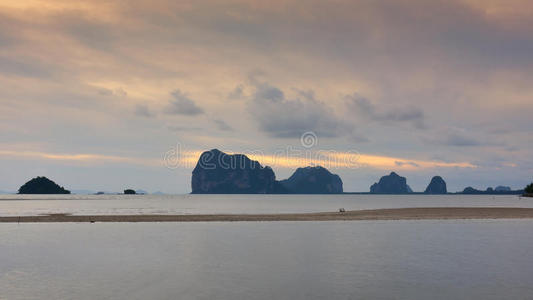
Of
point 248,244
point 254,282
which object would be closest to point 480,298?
point 254,282

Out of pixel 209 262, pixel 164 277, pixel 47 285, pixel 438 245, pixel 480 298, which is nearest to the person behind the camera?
pixel 480 298

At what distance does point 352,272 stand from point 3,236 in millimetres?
48548

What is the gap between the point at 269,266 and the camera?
3391 centimetres

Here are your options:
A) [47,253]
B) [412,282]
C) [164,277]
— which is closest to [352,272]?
[412,282]

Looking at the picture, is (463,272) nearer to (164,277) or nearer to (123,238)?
(164,277)

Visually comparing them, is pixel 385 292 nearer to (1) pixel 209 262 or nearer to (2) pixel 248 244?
(1) pixel 209 262

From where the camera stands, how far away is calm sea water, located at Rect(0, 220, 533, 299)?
25109 mm

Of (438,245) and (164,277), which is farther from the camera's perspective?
(438,245)

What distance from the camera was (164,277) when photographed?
2966 centimetres

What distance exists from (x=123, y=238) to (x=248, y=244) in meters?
17.3

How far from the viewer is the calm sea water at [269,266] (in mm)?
25109

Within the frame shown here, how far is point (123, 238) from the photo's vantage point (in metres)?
54.2

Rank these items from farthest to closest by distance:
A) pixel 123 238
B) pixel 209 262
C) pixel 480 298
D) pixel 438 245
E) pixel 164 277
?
pixel 123 238, pixel 438 245, pixel 209 262, pixel 164 277, pixel 480 298

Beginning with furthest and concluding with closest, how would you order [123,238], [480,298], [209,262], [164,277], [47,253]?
[123,238]
[47,253]
[209,262]
[164,277]
[480,298]
